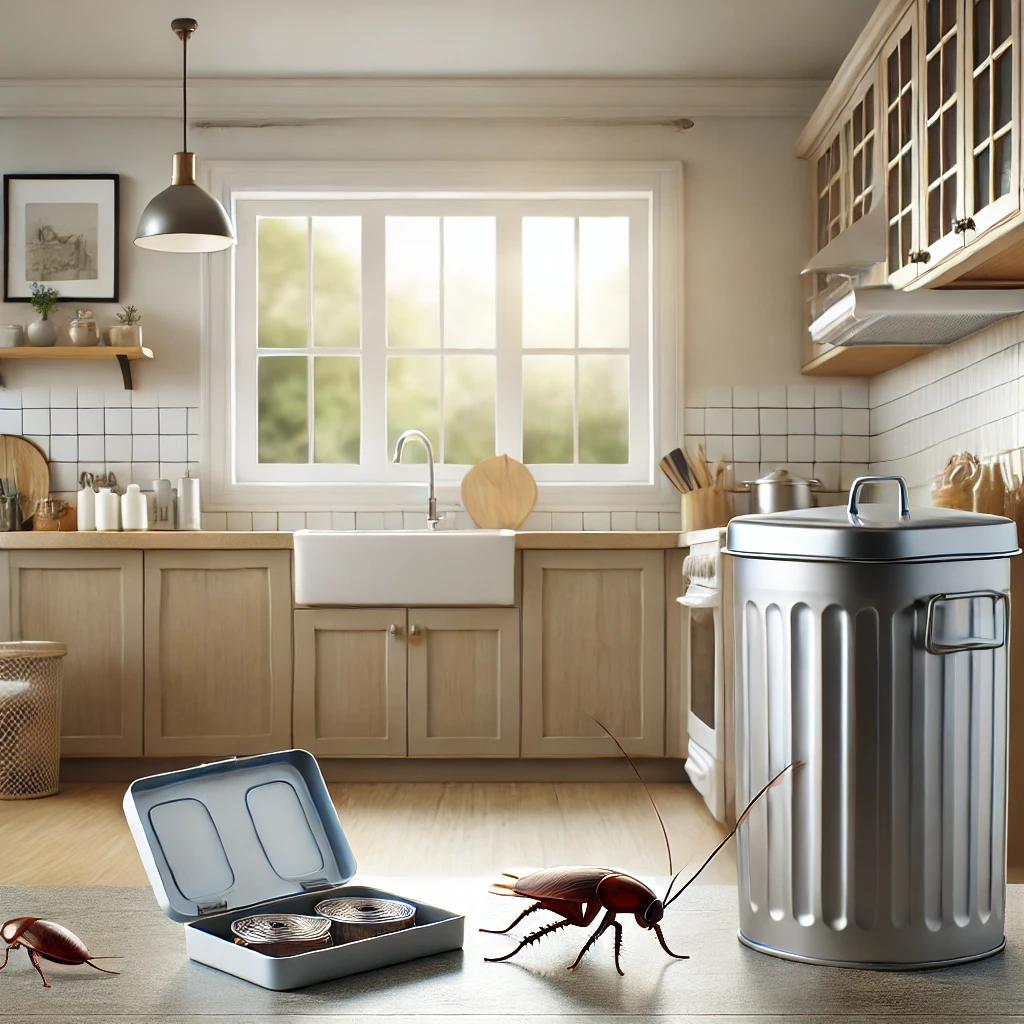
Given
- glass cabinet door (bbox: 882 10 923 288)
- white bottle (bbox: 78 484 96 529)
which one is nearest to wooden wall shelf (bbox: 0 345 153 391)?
white bottle (bbox: 78 484 96 529)

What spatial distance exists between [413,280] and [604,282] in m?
0.77

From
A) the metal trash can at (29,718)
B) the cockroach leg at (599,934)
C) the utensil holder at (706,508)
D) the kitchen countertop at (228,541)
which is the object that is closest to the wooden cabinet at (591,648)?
the kitchen countertop at (228,541)

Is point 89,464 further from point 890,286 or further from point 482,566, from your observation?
point 890,286

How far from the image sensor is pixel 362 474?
14.6 feet

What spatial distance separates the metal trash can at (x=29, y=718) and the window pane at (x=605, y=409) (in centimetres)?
209

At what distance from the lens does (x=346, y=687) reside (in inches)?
149

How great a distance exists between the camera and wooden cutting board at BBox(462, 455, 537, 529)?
427cm

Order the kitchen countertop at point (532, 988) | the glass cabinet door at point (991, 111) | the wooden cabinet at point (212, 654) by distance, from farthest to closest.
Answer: the wooden cabinet at point (212, 654)
the glass cabinet door at point (991, 111)
the kitchen countertop at point (532, 988)

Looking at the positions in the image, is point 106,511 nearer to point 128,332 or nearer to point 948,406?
point 128,332

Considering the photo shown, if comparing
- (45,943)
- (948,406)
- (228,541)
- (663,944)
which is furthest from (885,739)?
(228,541)

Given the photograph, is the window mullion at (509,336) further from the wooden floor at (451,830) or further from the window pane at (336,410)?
the wooden floor at (451,830)

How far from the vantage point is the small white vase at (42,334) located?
4.16 meters

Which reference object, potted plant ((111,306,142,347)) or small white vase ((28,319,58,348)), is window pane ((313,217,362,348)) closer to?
potted plant ((111,306,142,347))

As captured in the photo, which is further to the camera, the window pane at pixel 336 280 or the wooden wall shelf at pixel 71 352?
the window pane at pixel 336 280
